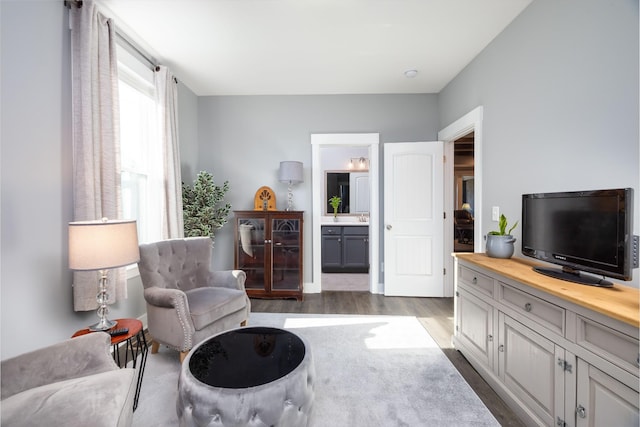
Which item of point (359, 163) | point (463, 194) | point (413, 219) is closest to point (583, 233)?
point (413, 219)

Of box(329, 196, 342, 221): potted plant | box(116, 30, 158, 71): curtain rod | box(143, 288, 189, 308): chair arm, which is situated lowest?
box(143, 288, 189, 308): chair arm

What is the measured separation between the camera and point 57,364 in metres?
1.15

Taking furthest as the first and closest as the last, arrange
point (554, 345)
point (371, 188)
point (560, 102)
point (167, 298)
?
1. point (371, 188)
2. point (167, 298)
3. point (560, 102)
4. point (554, 345)

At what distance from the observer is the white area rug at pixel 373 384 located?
1527 mm

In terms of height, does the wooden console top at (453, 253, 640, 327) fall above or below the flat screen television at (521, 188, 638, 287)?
below

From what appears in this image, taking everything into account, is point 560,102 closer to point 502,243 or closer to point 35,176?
point 502,243

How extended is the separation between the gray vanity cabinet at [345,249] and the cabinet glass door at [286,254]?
5.14 feet

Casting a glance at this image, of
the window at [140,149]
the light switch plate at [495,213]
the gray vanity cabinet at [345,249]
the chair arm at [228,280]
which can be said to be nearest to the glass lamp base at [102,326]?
the chair arm at [228,280]

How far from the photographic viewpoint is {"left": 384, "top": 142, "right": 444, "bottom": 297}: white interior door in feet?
11.7

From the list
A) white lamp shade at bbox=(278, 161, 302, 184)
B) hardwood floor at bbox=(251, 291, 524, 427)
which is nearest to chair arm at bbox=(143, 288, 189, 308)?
hardwood floor at bbox=(251, 291, 524, 427)

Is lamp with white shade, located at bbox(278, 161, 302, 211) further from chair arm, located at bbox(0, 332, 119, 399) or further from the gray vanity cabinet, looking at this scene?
chair arm, located at bbox(0, 332, 119, 399)

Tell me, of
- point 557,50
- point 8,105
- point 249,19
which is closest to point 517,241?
point 557,50

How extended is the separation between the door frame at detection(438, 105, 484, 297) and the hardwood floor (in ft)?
1.77

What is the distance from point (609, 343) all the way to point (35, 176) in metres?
3.04
